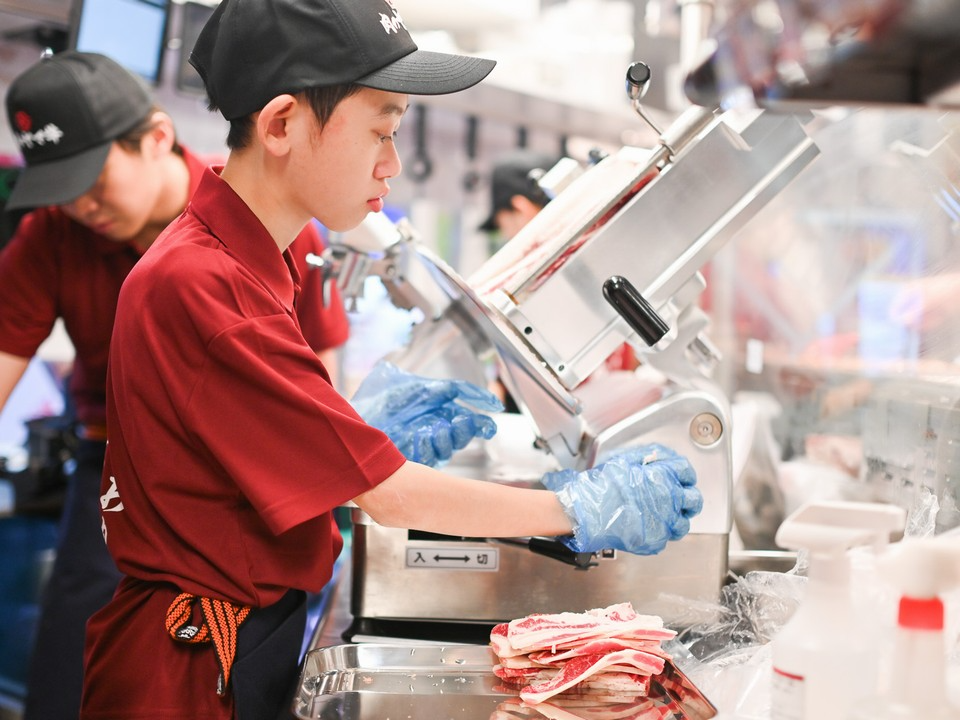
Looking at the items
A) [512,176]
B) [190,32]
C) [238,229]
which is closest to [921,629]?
[238,229]

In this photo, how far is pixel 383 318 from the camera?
4.03m

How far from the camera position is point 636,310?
1.30 meters

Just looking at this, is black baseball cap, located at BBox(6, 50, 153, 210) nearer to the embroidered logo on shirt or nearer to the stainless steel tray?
the embroidered logo on shirt

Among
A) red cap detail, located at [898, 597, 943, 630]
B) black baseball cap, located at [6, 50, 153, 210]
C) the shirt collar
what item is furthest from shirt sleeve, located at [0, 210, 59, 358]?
red cap detail, located at [898, 597, 943, 630]

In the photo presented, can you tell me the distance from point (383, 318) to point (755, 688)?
310 cm

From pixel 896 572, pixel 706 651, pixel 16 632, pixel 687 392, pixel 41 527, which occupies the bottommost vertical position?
pixel 16 632

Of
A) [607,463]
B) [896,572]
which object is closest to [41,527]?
[607,463]

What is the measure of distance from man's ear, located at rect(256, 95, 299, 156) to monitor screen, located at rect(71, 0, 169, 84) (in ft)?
4.72

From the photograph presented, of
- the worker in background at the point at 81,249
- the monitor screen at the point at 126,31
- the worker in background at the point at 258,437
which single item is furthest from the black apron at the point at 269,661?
the monitor screen at the point at 126,31

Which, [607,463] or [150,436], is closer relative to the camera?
[150,436]

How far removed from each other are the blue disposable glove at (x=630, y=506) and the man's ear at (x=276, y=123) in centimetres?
56

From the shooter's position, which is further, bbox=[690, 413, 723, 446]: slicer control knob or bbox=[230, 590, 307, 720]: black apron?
bbox=[690, 413, 723, 446]: slicer control knob

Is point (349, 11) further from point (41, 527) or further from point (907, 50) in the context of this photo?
point (41, 527)

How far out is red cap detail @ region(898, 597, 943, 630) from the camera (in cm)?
71
